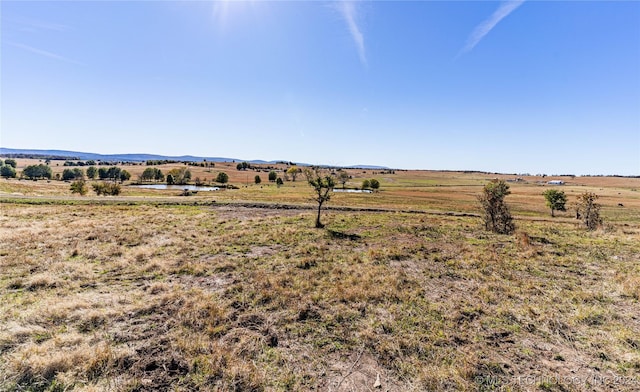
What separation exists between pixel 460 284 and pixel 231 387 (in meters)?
11.3

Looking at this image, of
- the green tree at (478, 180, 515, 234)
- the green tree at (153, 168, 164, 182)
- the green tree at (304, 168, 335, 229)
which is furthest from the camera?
the green tree at (153, 168, 164, 182)

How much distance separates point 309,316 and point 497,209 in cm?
2586

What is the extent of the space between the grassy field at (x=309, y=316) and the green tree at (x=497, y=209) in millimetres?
7845

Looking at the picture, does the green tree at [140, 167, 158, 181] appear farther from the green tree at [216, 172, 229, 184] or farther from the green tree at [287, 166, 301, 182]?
the green tree at [287, 166, 301, 182]

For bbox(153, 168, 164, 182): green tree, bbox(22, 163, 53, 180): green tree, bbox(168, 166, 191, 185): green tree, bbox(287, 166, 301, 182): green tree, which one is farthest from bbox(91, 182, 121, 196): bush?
bbox(22, 163, 53, 180): green tree

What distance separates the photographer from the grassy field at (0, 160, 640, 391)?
655cm

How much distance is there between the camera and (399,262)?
53.0 ft

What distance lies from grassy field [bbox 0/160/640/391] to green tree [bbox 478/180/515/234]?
784 centimetres

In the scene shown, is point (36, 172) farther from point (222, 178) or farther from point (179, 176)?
point (222, 178)

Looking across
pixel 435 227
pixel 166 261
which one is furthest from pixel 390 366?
pixel 435 227

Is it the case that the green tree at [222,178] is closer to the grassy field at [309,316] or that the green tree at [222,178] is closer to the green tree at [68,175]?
the green tree at [68,175]

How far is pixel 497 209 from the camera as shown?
27.0m

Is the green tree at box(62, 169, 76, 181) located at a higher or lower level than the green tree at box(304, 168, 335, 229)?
lower

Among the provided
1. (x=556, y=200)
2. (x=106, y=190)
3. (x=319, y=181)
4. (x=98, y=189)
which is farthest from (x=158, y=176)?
(x=556, y=200)
